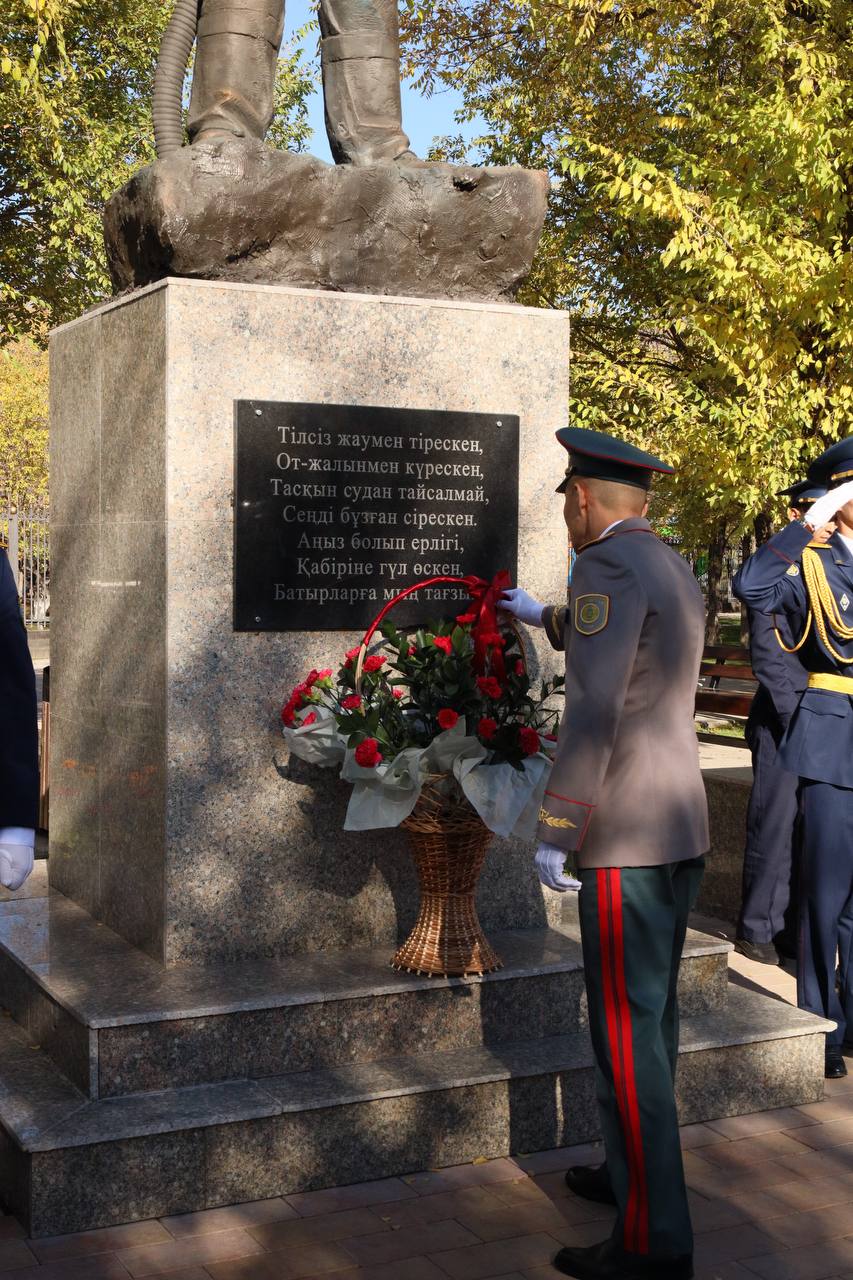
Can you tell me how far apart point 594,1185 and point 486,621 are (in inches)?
67.0

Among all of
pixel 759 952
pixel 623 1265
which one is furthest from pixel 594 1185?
pixel 759 952

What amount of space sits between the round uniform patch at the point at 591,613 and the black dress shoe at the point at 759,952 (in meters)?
3.43

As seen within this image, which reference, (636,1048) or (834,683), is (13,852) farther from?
(834,683)

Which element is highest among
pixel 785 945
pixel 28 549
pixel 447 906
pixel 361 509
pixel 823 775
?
pixel 28 549

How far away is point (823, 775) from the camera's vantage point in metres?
5.33

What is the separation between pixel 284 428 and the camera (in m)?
4.93

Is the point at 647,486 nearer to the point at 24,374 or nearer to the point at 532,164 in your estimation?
the point at 532,164

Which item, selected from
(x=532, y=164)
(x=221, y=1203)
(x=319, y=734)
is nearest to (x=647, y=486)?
(x=319, y=734)

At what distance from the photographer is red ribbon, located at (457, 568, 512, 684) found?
179 inches

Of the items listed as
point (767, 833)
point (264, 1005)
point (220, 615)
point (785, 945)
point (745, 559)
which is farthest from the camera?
point (745, 559)

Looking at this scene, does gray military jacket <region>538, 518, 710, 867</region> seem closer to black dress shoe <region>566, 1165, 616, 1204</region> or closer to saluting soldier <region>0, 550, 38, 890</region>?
black dress shoe <region>566, 1165, 616, 1204</region>

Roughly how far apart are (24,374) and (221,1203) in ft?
105

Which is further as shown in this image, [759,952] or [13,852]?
[759,952]

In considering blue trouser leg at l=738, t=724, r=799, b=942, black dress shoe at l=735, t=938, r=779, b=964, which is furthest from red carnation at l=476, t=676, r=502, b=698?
black dress shoe at l=735, t=938, r=779, b=964
